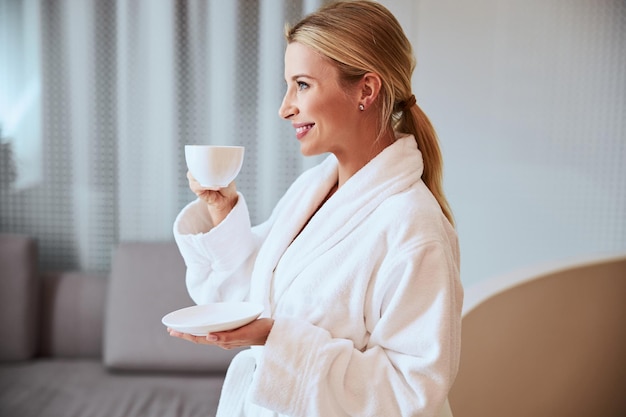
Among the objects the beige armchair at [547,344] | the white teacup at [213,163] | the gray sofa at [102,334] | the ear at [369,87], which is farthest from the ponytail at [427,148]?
the gray sofa at [102,334]

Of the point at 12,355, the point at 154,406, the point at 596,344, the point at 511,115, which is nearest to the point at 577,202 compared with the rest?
the point at 511,115

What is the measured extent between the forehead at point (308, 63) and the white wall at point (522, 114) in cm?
150

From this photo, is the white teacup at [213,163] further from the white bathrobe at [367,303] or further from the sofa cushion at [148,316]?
the sofa cushion at [148,316]

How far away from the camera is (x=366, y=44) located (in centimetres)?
115

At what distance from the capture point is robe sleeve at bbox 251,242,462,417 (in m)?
1.02

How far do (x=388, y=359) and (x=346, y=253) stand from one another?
0.20 metres

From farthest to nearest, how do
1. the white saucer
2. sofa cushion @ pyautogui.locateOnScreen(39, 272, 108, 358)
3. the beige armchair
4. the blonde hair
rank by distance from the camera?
sofa cushion @ pyautogui.locateOnScreen(39, 272, 108, 358), the beige armchair, the blonde hair, the white saucer

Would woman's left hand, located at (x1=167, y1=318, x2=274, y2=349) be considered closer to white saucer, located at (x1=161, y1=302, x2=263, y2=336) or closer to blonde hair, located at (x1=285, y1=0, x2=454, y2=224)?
white saucer, located at (x1=161, y1=302, x2=263, y2=336)

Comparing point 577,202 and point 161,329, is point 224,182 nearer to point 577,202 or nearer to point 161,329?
point 161,329

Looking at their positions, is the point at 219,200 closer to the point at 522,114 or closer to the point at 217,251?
the point at 217,251

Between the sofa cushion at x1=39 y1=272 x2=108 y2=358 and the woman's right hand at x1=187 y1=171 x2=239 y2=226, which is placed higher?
the woman's right hand at x1=187 y1=171 x2=239 y2=226

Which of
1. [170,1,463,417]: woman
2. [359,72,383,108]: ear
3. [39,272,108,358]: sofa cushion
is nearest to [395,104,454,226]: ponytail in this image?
[170,1,463,417]: woman

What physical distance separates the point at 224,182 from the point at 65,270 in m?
1.73

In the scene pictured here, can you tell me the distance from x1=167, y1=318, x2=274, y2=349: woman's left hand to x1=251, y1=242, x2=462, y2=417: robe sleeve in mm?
19
